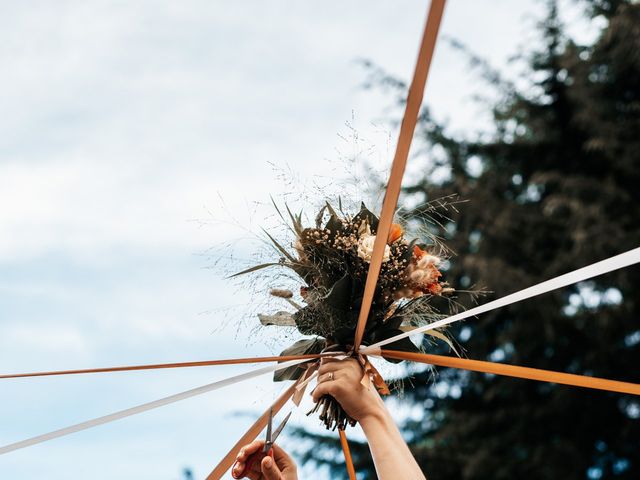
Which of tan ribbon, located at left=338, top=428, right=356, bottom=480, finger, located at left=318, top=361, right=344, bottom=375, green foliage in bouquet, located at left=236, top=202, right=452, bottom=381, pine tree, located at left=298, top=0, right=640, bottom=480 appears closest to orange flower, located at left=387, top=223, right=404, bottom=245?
green foliage in bouquet, located at left=236, top=202, right=452, bottom=381

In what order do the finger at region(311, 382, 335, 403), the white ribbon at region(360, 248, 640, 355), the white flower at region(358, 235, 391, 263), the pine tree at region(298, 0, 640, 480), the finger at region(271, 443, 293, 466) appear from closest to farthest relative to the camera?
the white ribbon at region(360, 248, 640, 355)
the finger at region(311, 382, 335, 403)
the white flower at region(358, 235, 391, 263)
the finger at region(271, 443, 293, 466)
the pine tree at region(298, 0, 640, 480)

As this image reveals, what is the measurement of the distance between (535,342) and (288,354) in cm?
814

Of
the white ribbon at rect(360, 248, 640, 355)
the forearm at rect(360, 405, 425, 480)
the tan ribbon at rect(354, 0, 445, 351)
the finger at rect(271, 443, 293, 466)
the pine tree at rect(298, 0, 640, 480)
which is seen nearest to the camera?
the tan ribbon at rect(354, 0, 445, 351)

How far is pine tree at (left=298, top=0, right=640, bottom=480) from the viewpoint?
9414 mm

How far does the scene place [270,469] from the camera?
204 centimetres

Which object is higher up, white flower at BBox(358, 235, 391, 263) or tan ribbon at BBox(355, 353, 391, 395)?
white flower at BBox(358, 235, 391, 263)

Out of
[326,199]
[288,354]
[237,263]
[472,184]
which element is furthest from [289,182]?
[472,184]

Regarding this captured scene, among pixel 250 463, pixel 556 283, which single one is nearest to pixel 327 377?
pixel 250 463

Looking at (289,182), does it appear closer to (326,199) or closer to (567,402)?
(326,199)

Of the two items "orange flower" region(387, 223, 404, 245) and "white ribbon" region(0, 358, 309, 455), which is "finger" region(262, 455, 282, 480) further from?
"orange flower" region(387, 223, 404, 245)

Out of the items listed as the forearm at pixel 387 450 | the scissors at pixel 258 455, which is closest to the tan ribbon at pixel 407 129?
the forearm at pixel 387 450

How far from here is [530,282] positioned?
9.45 meters

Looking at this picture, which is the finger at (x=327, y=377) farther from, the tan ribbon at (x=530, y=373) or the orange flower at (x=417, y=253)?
the orange flower at (x=417, y=253)

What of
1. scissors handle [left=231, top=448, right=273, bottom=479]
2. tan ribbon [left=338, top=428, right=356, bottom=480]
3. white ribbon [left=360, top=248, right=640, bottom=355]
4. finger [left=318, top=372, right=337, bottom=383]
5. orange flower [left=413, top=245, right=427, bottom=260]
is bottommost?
tan ribbon [left=338, top=428, right=356, bottom=480]
